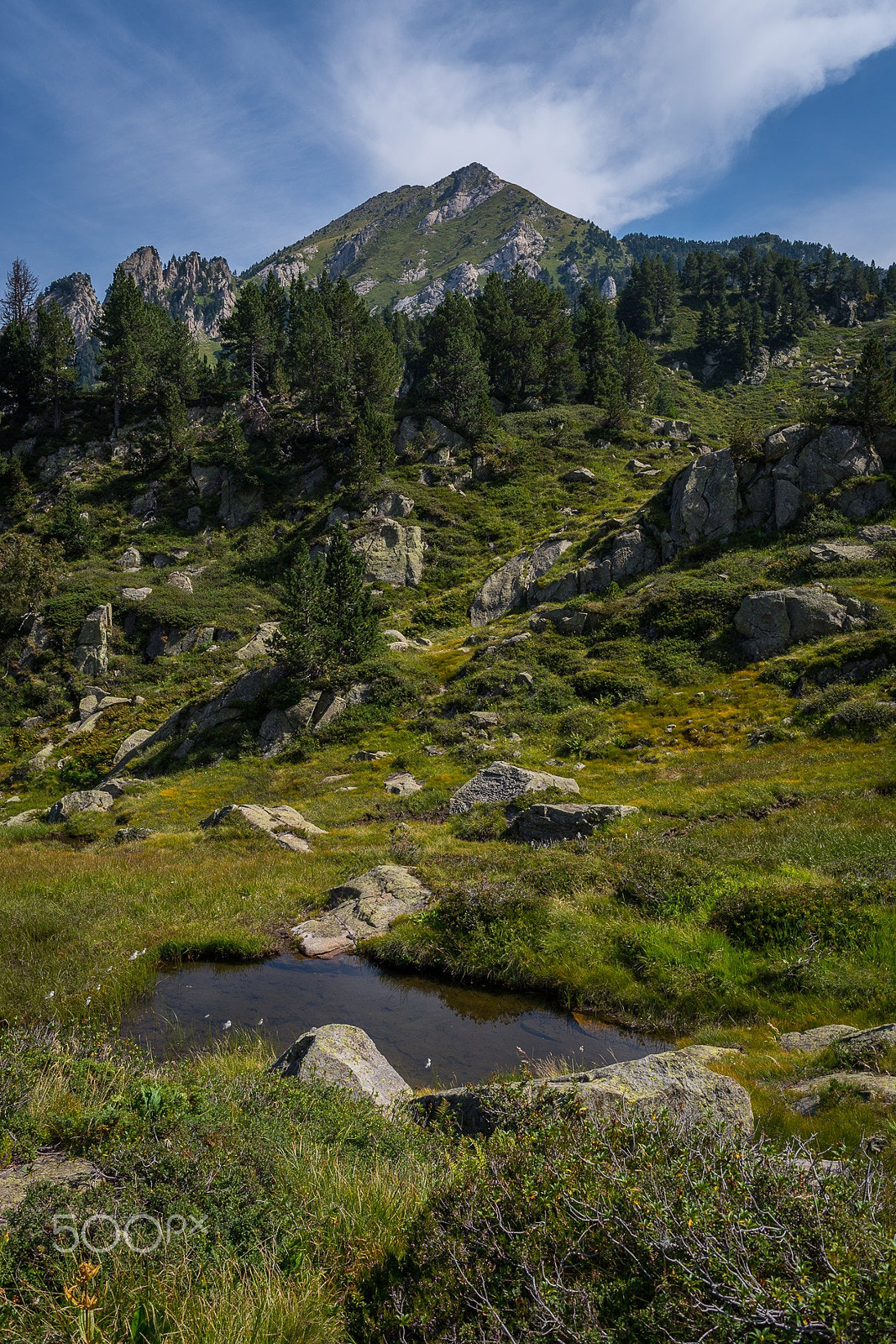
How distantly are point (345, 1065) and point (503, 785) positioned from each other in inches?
689

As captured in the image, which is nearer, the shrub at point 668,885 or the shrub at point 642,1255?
the shrub at point 642,1255

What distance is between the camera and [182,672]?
55.5 m

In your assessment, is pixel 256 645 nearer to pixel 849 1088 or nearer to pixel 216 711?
pixel 216 711

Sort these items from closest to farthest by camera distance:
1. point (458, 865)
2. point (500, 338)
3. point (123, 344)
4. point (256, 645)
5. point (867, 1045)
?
1. point (867, 1045)
2. point (458, 865)
3. point (256, 645)
4. point (123, 344)
5. point (500, 338)

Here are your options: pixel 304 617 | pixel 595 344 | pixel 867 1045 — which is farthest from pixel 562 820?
pixel 595 344

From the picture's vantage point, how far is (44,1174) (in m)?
4.91

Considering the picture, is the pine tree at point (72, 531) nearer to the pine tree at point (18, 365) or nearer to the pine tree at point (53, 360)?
the pine tree at point (53, 360)

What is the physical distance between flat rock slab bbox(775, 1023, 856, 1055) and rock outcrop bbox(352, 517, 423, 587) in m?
59.7

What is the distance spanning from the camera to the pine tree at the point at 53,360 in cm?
9169

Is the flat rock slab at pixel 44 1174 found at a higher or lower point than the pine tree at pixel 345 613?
lower

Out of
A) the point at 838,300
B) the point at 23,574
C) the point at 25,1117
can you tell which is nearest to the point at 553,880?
the point at 25,1117

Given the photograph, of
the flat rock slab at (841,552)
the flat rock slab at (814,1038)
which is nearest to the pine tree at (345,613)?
the flat rock slab at (841,552)

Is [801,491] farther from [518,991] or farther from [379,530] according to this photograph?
[518,991]

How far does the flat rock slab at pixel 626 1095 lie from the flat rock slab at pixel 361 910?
772 centimetres
